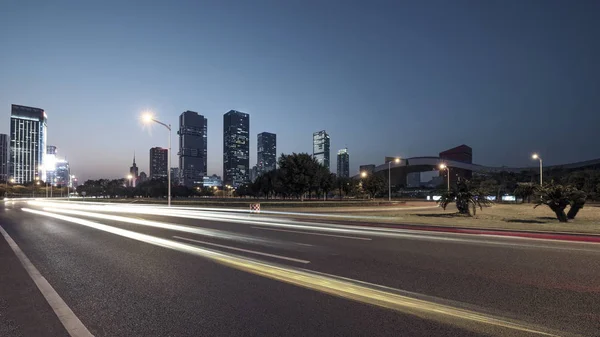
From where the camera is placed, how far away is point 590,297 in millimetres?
5922

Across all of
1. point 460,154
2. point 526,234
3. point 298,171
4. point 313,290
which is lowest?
point 526,234

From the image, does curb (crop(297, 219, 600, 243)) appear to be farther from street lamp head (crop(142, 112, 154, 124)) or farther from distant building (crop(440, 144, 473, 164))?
distant building (crop(440, 144, 473, 164))

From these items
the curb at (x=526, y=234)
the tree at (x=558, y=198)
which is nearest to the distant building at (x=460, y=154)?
the tree at (x=558, y=198)

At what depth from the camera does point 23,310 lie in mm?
5430

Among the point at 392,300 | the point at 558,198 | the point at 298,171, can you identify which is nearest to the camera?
the point at 392,300

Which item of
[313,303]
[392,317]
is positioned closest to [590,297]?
[392,317]

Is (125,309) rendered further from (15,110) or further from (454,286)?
(15,110)

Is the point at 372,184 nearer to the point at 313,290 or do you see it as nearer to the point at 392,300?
the point at 313,290

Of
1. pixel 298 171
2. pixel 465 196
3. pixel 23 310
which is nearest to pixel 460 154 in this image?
pixel 298 171

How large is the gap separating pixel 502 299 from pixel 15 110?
241 metres

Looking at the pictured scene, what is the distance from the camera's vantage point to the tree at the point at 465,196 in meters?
26.2

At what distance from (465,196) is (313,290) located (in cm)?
2375

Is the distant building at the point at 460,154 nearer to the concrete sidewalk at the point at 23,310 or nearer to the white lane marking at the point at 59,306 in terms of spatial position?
the white lane marking at the point at 59,306

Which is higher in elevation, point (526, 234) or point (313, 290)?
point (313, 290)
